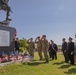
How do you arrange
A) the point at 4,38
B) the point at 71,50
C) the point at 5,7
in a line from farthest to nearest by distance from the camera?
the point at 5,7
the point at 4,38
the point at 71,50

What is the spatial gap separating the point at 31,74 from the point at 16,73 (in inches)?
27.8

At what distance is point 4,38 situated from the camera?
16.5 meters

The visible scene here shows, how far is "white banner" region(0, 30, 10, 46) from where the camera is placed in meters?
16.2

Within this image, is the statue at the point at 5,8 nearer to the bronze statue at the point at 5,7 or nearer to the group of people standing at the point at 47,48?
the bronze statue at the point at 5,7

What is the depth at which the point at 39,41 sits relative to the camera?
1853 centimetres

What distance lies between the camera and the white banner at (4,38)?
53.1ft

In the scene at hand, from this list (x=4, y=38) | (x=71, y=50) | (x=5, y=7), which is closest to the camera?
(x=71, y=50)

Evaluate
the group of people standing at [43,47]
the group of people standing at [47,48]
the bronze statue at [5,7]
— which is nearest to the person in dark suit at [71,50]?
the group of people standing at [47,48]

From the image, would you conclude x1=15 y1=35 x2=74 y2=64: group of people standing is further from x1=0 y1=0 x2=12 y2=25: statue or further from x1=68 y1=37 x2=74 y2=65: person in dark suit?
x1=0 y1=0 x2=12 y2=25: statue

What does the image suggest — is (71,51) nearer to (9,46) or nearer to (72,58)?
(72,58)

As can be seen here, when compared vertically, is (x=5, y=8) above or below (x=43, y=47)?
above

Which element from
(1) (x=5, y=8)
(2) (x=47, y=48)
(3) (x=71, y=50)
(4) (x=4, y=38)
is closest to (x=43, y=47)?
(2) (x=47, y=48)

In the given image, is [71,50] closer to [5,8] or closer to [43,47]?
[43,47]

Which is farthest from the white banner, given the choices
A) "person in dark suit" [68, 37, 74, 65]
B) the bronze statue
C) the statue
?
"person in dark suit" [68, 37, 74, 65]
